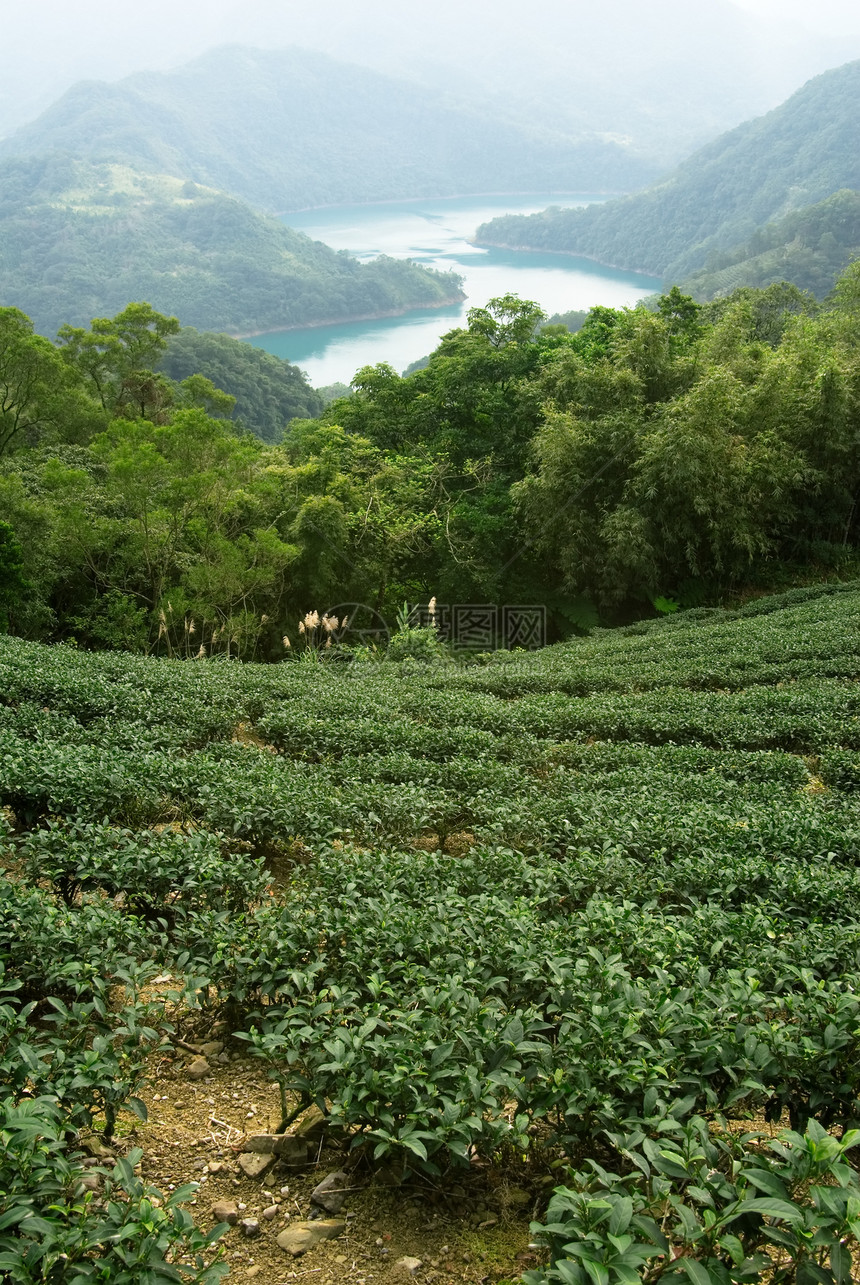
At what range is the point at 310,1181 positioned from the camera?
2242mm

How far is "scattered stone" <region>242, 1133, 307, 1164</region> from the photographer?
2.30m

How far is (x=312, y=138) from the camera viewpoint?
154500 millimetres

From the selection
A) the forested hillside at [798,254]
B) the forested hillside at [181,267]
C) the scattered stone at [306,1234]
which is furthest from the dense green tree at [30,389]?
the forested hillside at [181,267]

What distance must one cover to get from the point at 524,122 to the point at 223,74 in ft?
207

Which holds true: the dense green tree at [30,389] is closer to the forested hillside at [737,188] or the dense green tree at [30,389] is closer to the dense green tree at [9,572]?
the dense green tree at [9,572]

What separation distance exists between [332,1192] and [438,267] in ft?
319

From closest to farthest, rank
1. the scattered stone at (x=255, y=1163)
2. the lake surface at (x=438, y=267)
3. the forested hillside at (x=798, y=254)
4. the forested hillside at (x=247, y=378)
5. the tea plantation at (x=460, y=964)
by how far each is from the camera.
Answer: the tea plantation at (x=460, y=964) < the scattered stone at (x=255, y=1163) < the forested hillside at (x=247, y=378) < the forested hillside at (x=798, y=254) < the lake surface at (x=438, y=267)

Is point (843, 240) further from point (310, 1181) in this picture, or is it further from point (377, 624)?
point (310, 1181)

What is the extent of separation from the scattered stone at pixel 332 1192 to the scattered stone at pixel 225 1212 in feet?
0.66

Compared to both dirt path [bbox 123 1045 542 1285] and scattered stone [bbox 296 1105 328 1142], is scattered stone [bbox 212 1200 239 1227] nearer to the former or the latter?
dirt path [bbox 123 1045 542 1285]

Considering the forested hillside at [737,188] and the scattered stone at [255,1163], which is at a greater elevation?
the forested hillside at [737,188]

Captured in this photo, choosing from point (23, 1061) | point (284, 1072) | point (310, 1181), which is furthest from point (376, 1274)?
point (23, 1061)

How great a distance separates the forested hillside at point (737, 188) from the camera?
72000mm

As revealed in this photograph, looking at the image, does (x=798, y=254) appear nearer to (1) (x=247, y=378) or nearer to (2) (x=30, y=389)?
(1) (x=247, y=378)
